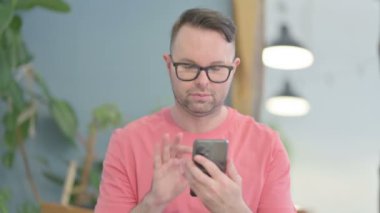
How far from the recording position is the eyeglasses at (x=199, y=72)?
129cm

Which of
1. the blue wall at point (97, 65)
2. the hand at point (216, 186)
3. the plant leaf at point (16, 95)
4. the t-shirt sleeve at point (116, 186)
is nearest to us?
the hand at point (216, 186)

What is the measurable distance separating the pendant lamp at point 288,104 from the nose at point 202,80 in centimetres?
194

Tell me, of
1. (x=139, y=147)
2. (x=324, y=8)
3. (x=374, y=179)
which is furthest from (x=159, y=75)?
(x=139, y=147)

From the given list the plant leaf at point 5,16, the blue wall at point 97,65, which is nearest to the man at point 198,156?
the plant leaf at point 5,16

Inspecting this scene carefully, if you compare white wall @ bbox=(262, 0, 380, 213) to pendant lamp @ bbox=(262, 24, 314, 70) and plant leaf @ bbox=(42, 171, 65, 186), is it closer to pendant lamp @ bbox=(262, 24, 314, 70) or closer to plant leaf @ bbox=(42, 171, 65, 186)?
pendant lamp @ bbox=(262, 24, 314, 70)

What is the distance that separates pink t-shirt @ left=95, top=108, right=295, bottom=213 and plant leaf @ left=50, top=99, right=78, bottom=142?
1674 millimetres

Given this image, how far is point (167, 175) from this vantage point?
4.09 ft

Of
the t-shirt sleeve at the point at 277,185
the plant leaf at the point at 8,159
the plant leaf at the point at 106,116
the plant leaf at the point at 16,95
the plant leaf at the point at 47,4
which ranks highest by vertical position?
the plant leaf at the point at 47,4

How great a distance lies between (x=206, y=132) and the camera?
4.55 ft

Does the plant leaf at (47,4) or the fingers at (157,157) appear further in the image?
the plant leaf at (47,4)

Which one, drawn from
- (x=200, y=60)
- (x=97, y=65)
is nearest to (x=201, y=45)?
(x=200, y=60)

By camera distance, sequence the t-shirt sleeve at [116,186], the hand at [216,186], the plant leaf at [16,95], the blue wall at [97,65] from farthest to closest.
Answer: the blue wall at [97,65]
the plant leaf at [16,95]
the t-shirt sleeve at [116,186]
the hand at [216,186]

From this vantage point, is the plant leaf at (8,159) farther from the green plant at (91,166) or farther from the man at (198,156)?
the man at (198,156)

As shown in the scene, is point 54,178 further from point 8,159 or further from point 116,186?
point 116,186
